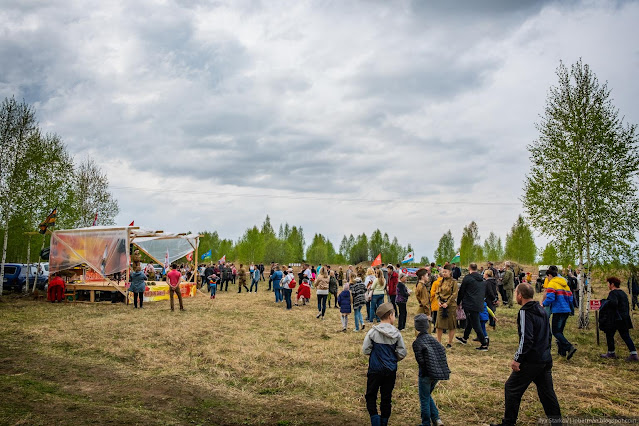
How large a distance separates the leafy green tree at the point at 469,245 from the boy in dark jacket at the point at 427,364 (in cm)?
6404

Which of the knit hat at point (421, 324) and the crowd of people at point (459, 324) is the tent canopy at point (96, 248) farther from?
the knit hat at point (421, 324)

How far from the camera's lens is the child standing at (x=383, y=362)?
5281mm

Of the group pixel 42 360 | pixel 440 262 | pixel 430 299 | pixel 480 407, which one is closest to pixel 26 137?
pixel 42 360

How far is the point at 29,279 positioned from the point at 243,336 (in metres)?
20.3

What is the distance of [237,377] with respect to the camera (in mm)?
8320

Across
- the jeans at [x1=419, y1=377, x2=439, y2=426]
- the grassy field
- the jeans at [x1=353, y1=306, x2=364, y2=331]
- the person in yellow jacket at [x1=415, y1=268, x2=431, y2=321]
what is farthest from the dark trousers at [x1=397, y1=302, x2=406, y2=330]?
the jeans at [x1=419, y1=377, x2=439, y2=426]

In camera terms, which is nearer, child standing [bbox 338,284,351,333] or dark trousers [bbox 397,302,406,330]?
dark trousers [bbox 397,302,406,330]

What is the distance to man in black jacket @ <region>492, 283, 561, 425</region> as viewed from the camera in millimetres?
5211

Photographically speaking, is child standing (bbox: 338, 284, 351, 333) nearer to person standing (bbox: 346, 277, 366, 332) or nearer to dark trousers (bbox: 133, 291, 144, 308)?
person standing (bbox: 346, 277, 366, 332)

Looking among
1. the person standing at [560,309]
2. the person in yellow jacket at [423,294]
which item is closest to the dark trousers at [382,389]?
the person in yellow jacket at [423,294]

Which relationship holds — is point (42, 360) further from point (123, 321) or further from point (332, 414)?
point (332, 414)

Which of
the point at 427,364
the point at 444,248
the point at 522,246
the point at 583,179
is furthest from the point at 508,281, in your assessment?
the point at 444,248

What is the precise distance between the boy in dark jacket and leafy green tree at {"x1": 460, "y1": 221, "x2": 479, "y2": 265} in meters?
64.0

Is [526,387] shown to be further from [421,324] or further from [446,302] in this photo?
[446,302]
